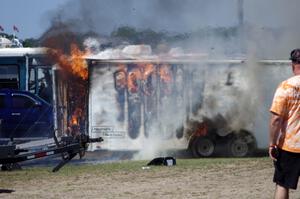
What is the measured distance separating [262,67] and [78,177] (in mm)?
6183

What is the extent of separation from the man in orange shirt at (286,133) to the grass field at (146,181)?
2395mm

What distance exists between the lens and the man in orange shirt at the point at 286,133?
21.2ft

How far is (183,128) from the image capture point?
50.2 feet

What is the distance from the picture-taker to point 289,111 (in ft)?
21.4

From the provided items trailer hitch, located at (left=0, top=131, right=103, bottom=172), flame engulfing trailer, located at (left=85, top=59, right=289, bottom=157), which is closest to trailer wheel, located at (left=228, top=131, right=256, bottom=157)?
flame engulfing trailer, located at (left=85, top=59, right=289, bottom=157)

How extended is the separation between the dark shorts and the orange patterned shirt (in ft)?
0.24

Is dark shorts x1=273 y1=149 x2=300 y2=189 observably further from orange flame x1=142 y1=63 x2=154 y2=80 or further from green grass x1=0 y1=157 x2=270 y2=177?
orange flame x1=142 y1=63 x2=154 y2=80

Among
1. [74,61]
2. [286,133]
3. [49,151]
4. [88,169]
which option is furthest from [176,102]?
[286,133]

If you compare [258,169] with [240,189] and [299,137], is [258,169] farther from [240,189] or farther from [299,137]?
[299,137]

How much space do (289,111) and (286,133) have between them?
10.0 inches

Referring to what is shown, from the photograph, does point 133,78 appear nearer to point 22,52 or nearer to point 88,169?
point 88,169

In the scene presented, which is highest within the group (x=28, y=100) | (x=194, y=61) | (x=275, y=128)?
(x=194, y=61)

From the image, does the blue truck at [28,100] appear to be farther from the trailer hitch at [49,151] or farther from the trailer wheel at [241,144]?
the trailer wheel at [241,144]

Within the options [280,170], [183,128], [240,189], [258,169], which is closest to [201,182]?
[240,189]
